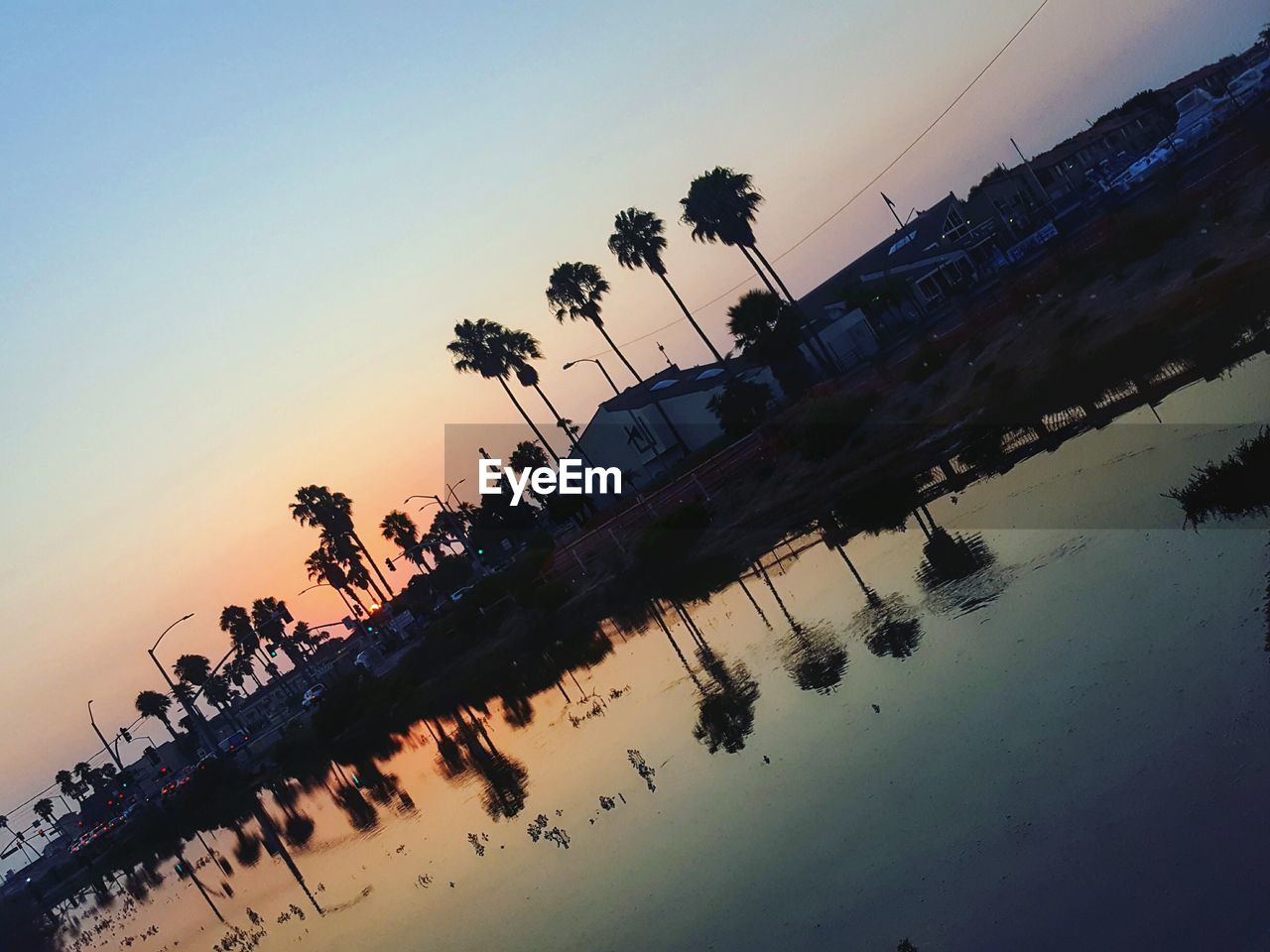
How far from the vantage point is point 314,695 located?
112 m

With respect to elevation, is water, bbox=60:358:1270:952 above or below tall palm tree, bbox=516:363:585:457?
below

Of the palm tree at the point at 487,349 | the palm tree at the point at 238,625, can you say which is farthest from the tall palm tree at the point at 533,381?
the palm tree at the point at 238,625

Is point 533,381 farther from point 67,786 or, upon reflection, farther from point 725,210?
point 67,786

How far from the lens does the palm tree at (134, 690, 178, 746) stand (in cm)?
13900

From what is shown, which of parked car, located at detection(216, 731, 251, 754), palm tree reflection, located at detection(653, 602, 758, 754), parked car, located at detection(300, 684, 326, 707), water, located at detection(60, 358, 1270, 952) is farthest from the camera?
parked car, located at detection(216, 731, 251, 754)

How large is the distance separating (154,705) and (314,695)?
40876 millimetres

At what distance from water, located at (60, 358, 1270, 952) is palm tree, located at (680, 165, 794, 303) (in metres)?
50.6

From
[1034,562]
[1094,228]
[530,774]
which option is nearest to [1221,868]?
[1034,562]

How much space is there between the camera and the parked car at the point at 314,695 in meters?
106

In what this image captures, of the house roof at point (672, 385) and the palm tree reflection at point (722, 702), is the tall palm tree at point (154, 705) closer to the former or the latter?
the house roof at point (672, 385)

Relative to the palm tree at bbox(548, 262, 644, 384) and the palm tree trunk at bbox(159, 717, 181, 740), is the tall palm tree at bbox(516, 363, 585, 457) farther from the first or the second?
the palm tree trunk at bbox(159, 717, 181, 740)

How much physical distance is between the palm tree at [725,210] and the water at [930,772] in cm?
5065

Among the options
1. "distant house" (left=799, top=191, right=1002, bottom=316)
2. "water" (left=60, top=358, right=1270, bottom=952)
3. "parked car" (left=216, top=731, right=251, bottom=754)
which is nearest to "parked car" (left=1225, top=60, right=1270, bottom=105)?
→ "distant house" (left=799, top=191, right=1002, bottom=316)

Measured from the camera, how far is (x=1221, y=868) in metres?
10.6
